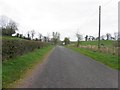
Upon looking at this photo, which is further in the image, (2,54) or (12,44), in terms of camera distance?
(12,44)

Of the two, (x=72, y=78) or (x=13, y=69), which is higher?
(x=13, y=69)

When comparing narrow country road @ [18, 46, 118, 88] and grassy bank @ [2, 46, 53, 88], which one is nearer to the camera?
narrow country road @ [18, 46, 118, 88]

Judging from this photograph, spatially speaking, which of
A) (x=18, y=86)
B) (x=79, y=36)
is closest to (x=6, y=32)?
(x=79, y=36)

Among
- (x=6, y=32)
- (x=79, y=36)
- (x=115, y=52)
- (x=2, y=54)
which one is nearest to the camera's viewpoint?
(x=2, y=54)

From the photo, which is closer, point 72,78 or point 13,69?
point 72,78

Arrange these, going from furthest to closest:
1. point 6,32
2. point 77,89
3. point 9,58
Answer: point 6,32
point 9,58
point 77,89

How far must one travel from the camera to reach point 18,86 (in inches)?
320

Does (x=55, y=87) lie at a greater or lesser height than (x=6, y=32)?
lesser

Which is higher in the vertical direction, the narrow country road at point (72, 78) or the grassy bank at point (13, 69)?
the grassy bank at point (13, 69)

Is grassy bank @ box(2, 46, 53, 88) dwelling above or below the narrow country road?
above

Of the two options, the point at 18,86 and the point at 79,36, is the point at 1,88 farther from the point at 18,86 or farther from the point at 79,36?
the point at 79,36

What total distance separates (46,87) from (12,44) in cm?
1049

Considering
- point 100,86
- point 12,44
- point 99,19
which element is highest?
point 99,19

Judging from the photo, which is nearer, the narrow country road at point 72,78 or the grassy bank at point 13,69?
the narrow country road at point 72,78
